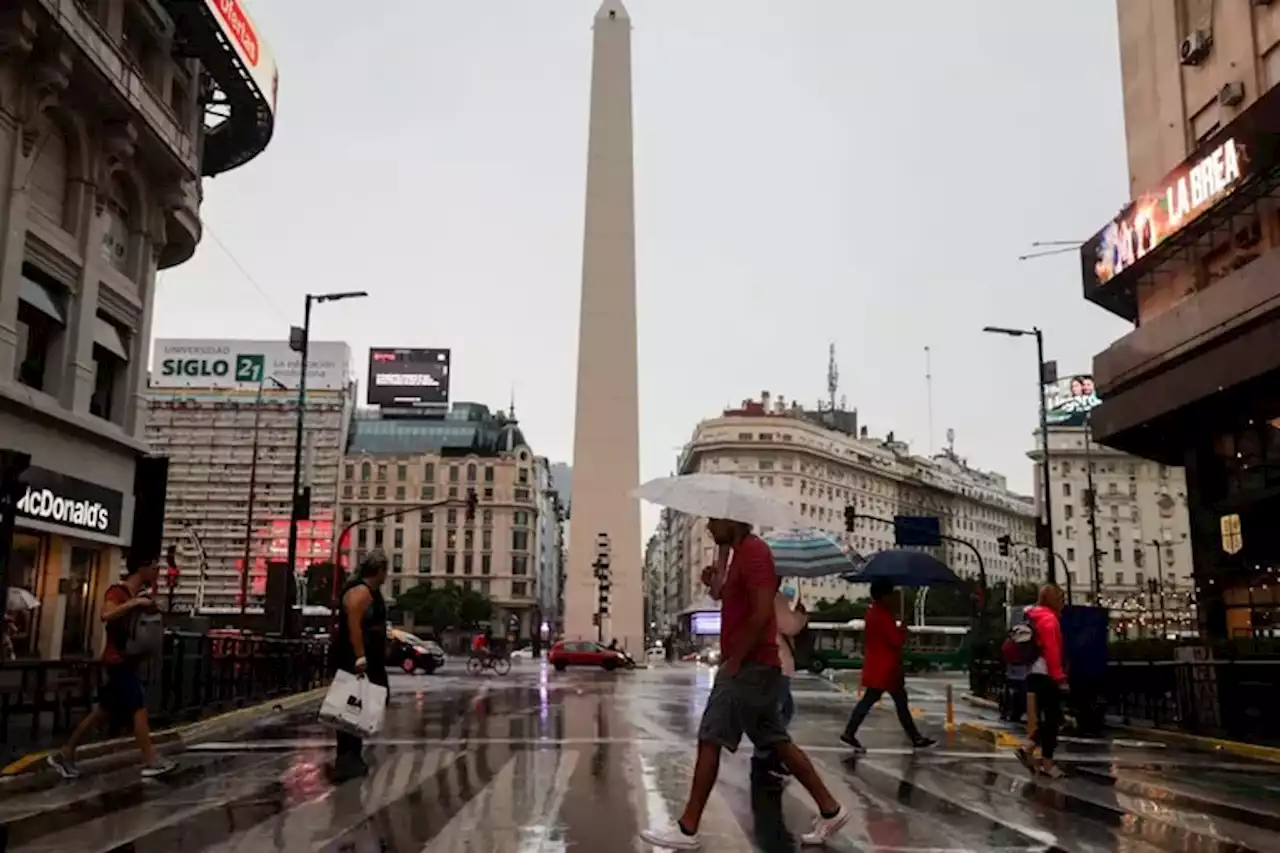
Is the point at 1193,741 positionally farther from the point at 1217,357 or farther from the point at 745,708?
the point at 745,708

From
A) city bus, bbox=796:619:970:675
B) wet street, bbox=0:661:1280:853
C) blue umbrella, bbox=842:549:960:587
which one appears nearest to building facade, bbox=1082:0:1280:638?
blue umbrella, bbox=842:549:960:587

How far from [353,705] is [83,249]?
13649 mm

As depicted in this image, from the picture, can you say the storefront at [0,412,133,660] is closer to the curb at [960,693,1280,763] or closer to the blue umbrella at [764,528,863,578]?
the blue umbrella at [764,528,863,578]

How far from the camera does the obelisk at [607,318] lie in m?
55.7

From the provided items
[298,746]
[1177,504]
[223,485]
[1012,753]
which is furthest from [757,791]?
[1177,504]

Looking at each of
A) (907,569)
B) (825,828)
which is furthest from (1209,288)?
(825,828)

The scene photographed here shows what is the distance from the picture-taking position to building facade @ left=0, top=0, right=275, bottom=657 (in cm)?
1716

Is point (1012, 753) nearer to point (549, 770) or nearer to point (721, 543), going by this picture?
point (549, 770)

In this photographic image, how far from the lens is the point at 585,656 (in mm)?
46094

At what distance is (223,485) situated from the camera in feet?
335

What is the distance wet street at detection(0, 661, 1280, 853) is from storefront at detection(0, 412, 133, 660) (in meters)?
7.06

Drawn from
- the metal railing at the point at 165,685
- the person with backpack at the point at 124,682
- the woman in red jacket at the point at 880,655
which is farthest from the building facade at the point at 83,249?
the woman in red jacket at the point at 880,655

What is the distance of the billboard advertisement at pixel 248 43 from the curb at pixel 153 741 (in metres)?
14.0

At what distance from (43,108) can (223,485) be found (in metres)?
89.8
